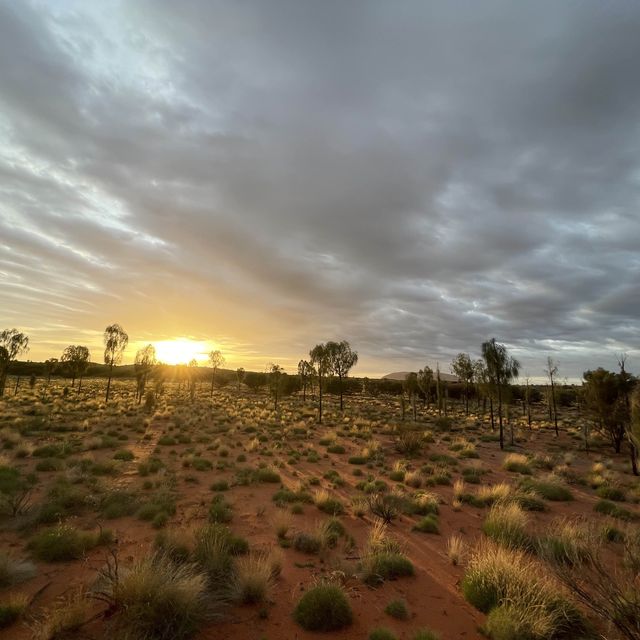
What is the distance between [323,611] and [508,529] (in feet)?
21.1

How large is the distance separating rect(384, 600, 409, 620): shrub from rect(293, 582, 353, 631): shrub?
2.65 feet

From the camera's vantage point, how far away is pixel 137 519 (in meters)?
10.9

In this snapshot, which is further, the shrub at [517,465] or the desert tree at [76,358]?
the desert tree at [76,358]

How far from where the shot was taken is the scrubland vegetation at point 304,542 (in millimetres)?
5926

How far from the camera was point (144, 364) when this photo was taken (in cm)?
4481

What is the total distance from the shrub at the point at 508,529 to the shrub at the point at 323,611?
201 inches

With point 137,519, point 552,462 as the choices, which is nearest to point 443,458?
point 552,462

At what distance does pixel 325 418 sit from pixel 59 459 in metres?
26.5

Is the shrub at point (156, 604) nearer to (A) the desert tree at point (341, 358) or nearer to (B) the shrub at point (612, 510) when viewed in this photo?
(B) the shrub at point (612, 510)

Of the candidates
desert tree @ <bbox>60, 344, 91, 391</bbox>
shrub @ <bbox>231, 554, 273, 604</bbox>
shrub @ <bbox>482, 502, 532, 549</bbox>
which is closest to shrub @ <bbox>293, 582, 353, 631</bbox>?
shrub @ <bbox>231, 554, 273, 604</bbox>

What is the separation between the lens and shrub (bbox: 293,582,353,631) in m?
6.33

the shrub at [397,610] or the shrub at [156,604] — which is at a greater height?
the shrub at [156,604]

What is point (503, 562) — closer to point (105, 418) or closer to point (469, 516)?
point (469, 516)

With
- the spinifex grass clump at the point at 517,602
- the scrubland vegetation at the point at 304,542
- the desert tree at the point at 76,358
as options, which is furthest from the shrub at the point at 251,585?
the desert tree at the point at 76,358
